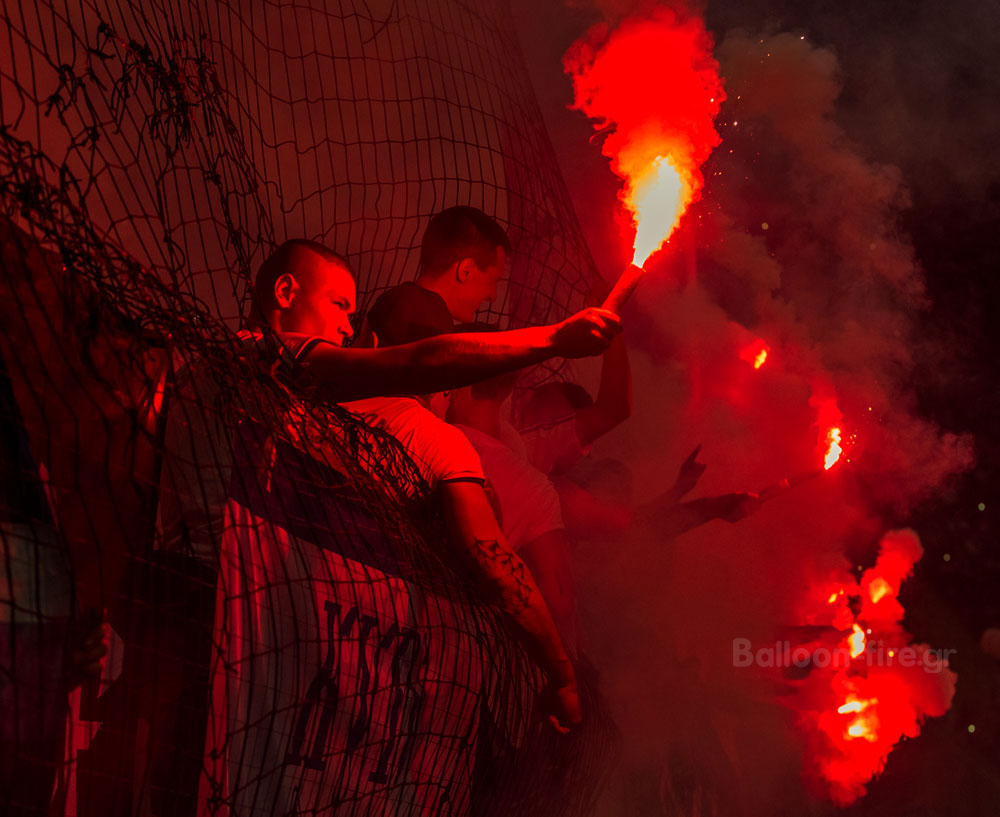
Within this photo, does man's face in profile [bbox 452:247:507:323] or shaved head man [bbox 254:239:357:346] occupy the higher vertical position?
man's face in profile [bbox 452:247:507:323]

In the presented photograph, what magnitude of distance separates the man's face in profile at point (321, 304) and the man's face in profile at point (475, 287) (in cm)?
28

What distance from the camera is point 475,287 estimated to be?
7.02ft

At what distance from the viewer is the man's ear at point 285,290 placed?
6.23 feet

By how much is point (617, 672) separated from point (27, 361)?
166 cm

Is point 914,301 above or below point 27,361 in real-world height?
above

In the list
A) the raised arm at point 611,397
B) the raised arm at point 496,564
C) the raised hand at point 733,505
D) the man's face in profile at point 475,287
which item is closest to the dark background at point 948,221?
the raised hand at point 733,505

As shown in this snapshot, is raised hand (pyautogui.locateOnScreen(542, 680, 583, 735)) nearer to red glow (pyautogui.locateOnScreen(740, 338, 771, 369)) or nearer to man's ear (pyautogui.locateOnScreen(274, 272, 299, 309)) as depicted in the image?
man's ear (pyautogui.locateOnScreen(274, 272, 299, 309))

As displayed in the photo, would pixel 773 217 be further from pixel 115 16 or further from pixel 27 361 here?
pixel 27 361

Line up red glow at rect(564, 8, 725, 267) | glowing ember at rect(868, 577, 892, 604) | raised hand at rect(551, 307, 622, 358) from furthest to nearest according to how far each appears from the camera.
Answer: glowing ember at rect(868, 577, 892, 604) < red glow at rect(564, 8, 725, 267) < raised hand at rect(551, 307, 622, 358)

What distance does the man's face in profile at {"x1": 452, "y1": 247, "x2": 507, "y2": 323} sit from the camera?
213cm

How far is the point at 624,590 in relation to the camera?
267 centimetres

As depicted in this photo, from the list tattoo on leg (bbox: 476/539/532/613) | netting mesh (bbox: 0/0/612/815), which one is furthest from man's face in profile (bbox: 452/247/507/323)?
tattoo on leg (bbox: 476/539/532/613)

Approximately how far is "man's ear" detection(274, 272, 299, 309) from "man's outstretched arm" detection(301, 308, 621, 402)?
272 mm

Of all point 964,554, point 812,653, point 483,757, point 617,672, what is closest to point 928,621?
point 964,554
